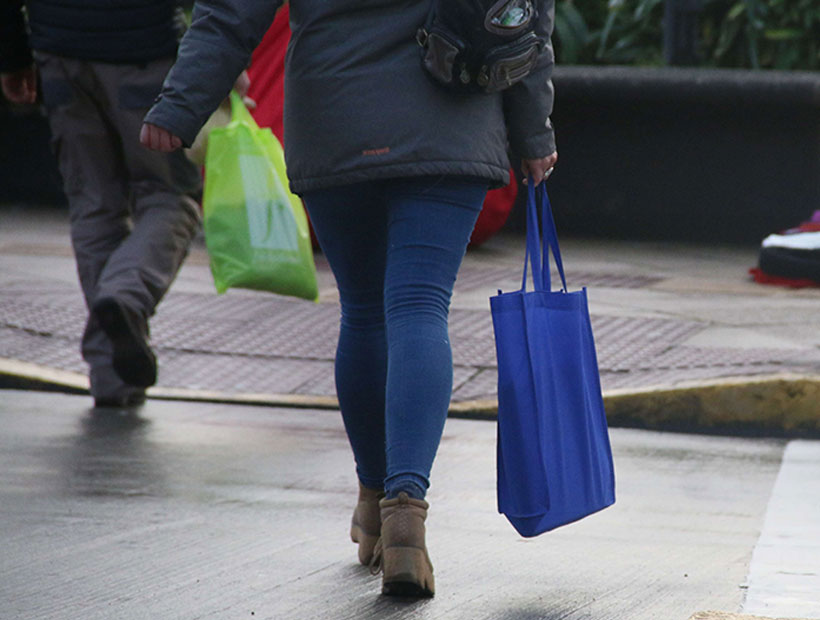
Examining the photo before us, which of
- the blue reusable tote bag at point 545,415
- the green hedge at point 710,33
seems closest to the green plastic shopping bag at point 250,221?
the blue reusable tote bag at point 545,415

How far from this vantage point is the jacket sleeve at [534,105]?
3.17 metres

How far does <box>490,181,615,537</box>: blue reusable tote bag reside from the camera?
309cm

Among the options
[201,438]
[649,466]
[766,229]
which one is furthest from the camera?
[766,229]

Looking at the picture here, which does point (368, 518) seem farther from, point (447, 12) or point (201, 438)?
point (201, 438)

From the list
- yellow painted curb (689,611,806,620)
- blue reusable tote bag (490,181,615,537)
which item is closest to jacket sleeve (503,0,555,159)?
blue reusable tote bag (490,181,615,537)

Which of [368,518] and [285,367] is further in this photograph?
[285,367]

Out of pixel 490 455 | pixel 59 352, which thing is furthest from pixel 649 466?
pixel 59 352

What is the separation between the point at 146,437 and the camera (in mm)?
4766

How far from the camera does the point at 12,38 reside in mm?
5266

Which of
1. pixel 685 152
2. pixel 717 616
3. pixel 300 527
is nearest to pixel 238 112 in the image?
pixel 300 527

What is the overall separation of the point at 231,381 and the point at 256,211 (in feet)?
2.88

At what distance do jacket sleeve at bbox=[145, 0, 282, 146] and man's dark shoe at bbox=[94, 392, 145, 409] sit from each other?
2.20 meters

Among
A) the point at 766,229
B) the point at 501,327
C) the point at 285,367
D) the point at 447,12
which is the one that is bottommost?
the point at 766,229

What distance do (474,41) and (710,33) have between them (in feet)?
26.7
